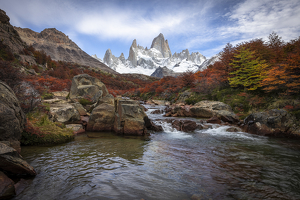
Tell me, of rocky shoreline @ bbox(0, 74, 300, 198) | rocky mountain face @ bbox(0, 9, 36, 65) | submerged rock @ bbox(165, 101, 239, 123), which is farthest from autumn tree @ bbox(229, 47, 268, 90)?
rocky mountain face @ bbox(0, 9, 36, 65)

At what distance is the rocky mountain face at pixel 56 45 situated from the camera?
106 meters

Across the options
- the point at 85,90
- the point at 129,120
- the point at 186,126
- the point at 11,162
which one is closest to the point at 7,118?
the point at 11,162

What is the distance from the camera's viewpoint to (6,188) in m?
3.13

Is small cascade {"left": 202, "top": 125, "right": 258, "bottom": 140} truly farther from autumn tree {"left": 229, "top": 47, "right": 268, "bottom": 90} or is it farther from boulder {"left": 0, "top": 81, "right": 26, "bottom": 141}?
boulder {"left": 0, "top": 81, "right": 26, "bottom": 141}

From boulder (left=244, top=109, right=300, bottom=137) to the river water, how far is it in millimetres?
1912

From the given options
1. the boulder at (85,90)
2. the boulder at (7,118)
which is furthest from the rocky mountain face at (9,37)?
the boulder at (7,118)

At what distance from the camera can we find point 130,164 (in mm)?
5453

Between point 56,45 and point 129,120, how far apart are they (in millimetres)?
144494

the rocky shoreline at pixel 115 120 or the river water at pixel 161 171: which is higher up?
the rocky shoreline at pixel 115 120

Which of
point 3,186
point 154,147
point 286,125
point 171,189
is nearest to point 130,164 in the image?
point 171,189

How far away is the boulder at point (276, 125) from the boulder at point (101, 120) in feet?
35.3

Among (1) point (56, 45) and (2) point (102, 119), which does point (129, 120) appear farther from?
(1) point (56, 45)

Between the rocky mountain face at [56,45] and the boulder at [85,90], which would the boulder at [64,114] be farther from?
the rocky mountain face at [56,45]

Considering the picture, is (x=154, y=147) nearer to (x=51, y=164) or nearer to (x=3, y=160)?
(x=51, y=164)
